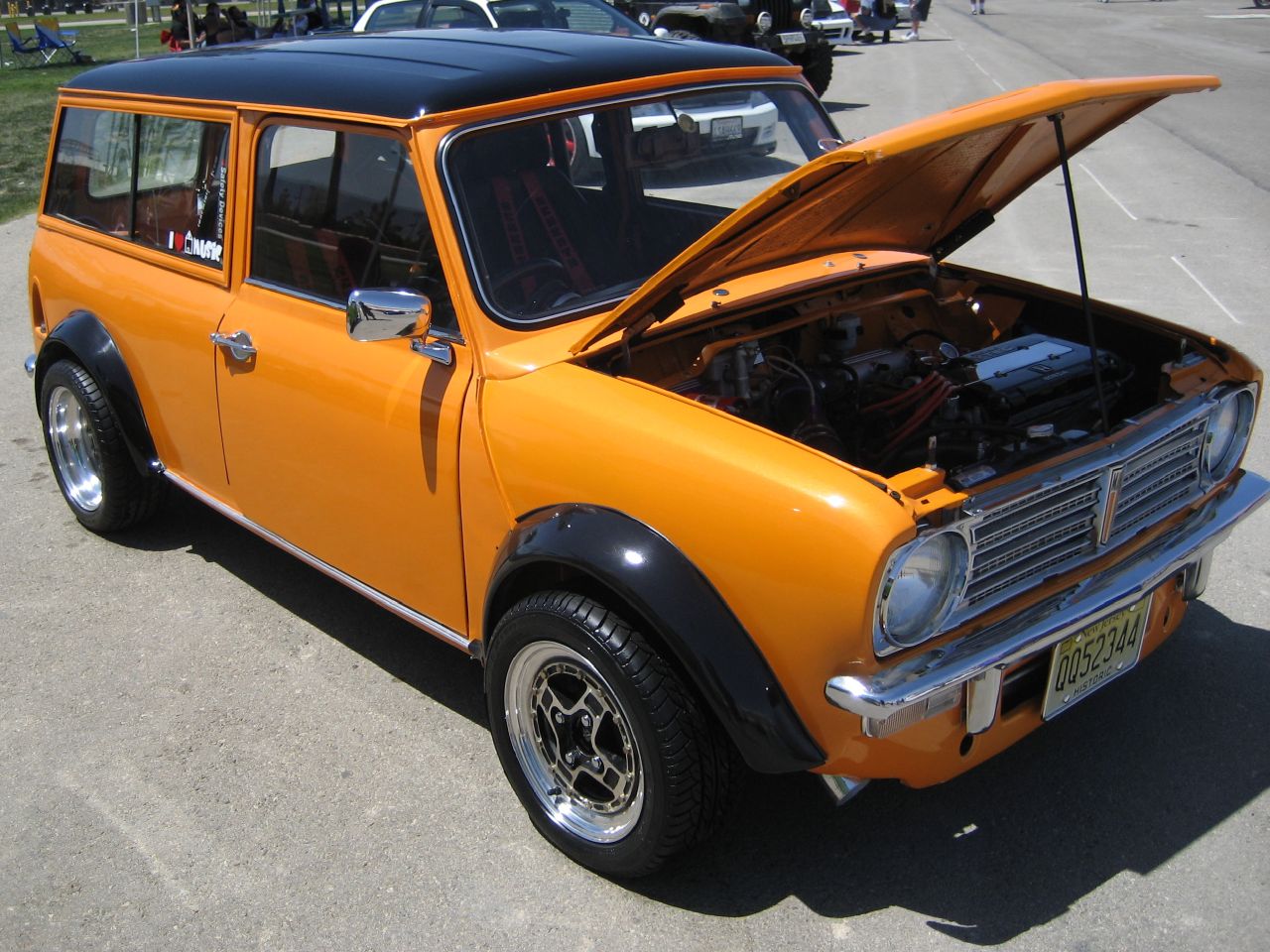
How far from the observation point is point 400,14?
38.4 ft

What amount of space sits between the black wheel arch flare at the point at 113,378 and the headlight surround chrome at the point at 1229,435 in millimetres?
3541

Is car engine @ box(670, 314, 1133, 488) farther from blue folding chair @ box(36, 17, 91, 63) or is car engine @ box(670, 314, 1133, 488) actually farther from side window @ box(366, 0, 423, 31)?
blue folding chair @ box(36, 17, 91, 63)

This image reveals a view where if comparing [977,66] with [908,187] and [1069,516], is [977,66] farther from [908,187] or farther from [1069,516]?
[1069,516]

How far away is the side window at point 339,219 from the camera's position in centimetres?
326

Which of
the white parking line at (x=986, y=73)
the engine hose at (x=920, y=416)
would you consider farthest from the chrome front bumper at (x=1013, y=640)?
the white parking line at (x=986, y=73)

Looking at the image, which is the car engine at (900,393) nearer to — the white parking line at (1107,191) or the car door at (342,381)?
the car door at (342,381)

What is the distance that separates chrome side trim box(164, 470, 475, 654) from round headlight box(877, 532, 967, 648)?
4.12ft

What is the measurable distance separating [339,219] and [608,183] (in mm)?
801

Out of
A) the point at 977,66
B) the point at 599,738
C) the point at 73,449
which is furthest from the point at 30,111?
the point at 599,738

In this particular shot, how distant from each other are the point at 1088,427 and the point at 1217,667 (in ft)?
3.10

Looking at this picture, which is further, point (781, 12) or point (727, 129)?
point (781, 12)

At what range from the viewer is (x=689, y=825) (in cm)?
276

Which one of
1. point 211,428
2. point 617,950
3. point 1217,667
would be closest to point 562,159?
point 211,428

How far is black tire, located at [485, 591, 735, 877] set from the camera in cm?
269
